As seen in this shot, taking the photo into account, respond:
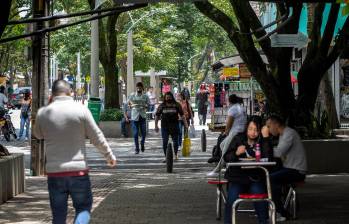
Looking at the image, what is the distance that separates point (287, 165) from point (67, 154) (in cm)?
395

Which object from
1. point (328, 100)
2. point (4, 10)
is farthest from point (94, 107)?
point (4, 10)

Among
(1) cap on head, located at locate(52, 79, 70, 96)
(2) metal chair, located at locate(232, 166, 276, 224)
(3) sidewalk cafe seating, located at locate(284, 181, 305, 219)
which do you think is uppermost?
(1) cap on head, located at locate(52, 79, 70, 96)

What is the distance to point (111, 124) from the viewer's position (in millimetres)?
28609

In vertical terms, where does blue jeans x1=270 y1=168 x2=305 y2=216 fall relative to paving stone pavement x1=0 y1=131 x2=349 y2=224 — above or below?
above

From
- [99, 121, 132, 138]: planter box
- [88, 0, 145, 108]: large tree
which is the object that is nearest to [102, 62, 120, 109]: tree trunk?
[88, 0, 145, 108]: large tree

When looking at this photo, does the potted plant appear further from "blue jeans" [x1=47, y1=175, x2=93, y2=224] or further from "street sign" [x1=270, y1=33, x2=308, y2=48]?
"blue jeans" [x1=47, y1=175, x2=93, y2=224]

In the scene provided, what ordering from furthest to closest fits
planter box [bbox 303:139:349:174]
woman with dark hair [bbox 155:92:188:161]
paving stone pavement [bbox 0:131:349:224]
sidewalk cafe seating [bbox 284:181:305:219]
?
woman with dark hair [bbox 155:92:188:161]
planter box [bbox 303:139:349:174]
paving stone pavement [bbox 0:131:349:224]
sidewalk cafe seating [bbox 284:181:305:219]

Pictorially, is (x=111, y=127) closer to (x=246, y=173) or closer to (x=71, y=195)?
(x=246, y=173)

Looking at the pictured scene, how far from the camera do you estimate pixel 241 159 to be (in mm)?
9250

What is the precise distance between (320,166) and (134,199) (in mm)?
4889

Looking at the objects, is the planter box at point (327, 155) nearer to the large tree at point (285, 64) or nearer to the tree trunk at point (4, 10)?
the large tree at point (285, 64)

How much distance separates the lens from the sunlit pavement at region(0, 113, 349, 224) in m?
11.1

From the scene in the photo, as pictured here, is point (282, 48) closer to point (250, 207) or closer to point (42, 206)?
point (250, 207)

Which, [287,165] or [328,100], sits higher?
[328,100]
